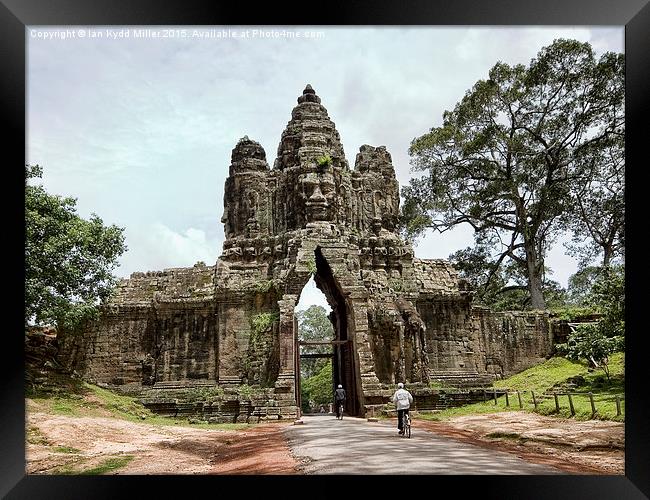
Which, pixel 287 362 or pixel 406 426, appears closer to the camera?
pixel 406 426

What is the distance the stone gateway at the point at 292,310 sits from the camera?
1742 cm

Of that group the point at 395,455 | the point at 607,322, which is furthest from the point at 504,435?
the point at 607,322

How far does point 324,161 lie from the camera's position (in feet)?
66.5

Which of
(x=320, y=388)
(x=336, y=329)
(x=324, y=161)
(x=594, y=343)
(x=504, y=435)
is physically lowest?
(x=320, y=388)

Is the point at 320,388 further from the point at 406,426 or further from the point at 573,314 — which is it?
the point at 406,426

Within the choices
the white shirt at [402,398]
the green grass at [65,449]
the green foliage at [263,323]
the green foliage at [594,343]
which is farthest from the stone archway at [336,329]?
the green grass at [65,449]

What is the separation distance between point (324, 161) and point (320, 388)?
1881cm

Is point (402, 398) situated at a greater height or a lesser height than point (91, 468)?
greater

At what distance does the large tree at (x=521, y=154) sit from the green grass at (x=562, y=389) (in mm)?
4128

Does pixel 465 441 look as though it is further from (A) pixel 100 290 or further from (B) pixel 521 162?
(B) pixel 521 162

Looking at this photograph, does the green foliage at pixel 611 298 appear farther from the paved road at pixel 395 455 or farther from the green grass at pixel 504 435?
the paved road at pixel 395 455

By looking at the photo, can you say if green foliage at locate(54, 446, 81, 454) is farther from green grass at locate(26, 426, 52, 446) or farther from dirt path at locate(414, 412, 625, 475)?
dirt path at locate(414, 412, 625, 475)
